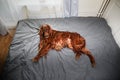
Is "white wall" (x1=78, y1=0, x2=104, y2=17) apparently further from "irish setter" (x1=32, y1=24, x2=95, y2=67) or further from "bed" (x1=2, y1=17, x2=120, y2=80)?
"irish setter" (x1=32, y1=24, x2=95, y2=67)

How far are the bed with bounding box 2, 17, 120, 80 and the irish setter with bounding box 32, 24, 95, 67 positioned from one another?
0.06 m

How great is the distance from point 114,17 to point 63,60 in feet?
4.03

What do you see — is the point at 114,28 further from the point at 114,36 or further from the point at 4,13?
the point at 4,13

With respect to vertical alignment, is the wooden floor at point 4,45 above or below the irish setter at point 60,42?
below

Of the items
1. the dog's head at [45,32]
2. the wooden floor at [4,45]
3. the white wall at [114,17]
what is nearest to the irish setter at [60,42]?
the dog's head at [45,32]

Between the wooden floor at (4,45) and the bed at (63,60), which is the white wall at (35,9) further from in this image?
the bed at (63,60)

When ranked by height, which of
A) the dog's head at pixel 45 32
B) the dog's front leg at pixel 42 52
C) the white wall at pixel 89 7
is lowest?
the dog's front leg at pixel 42 52

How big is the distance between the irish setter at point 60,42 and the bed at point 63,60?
0.06m

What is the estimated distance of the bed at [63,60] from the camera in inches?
50.3

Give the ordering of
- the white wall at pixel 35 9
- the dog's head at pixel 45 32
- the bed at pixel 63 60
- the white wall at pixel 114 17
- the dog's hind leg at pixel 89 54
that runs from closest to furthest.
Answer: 1. the bed at pixel 63 60
2. the dog's hind leg at pixel 89 54
3. the dog's head at pixel 45 32
4. the white wall at pixel 114 17
5. the white wall at pixel 35 9

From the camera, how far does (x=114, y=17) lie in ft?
6.20

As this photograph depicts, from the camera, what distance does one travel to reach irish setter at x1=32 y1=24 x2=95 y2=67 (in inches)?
57.9

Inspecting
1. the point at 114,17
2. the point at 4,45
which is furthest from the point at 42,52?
the point at 114,17

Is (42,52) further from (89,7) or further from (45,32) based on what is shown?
(89,7)
